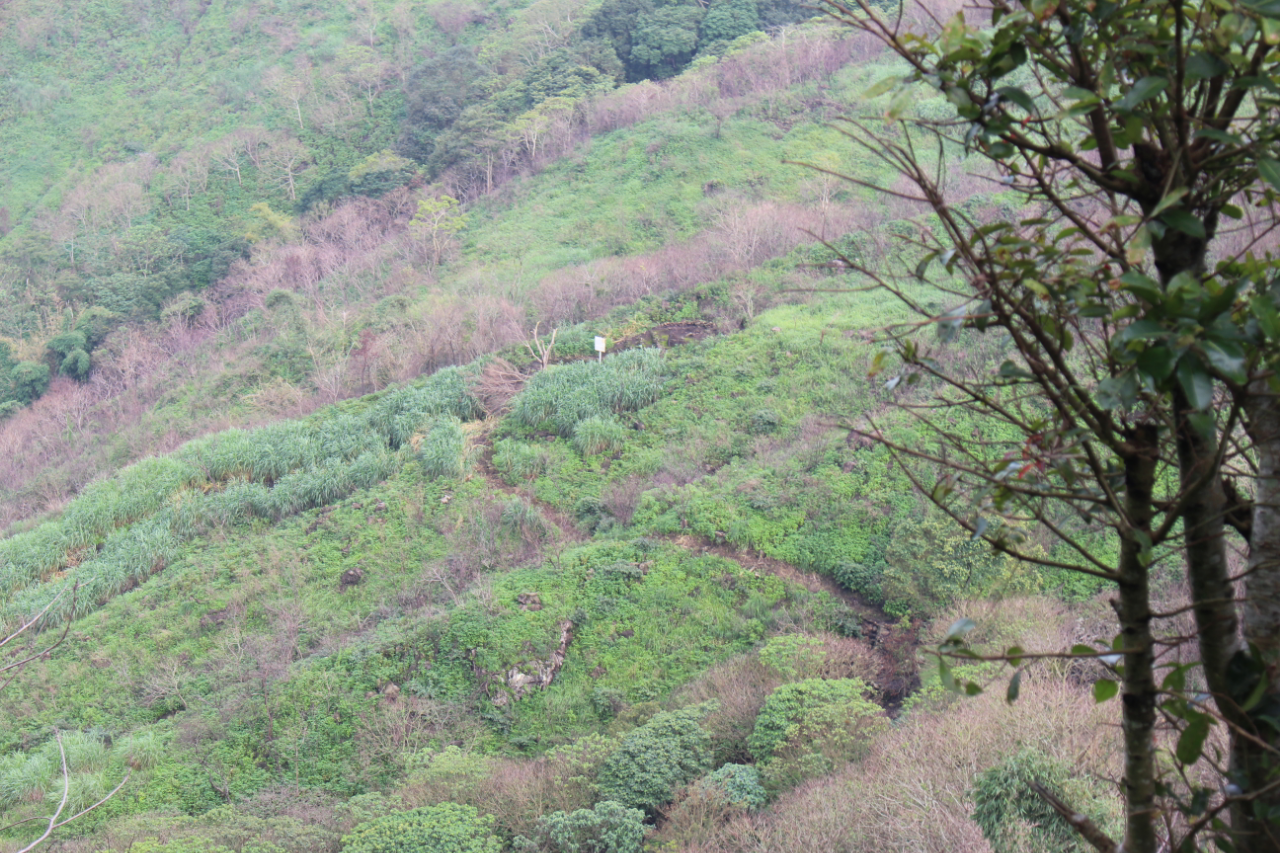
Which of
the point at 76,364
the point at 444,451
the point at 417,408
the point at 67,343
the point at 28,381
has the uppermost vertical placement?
the point at 417,408

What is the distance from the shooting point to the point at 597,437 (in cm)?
1405

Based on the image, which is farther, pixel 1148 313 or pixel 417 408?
pixel 417 408

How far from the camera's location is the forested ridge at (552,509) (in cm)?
624

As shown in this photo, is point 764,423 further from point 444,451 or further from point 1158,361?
point 1158,361

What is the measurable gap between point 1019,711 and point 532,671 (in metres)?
5.64

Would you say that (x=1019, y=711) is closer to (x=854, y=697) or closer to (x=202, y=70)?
(x=854, y=697)

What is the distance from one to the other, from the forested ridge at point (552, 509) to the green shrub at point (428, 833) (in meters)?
0.04

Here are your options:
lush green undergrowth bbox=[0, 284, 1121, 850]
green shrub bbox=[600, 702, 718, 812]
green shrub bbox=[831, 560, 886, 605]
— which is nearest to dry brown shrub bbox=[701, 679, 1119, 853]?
lush green undergrowth bbox=[0, 284, 1121, 850]

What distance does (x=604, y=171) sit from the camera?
26250 millimetres

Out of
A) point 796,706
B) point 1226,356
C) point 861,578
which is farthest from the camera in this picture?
point 861,578

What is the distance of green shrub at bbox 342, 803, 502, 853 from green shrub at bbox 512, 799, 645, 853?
1.03 feet

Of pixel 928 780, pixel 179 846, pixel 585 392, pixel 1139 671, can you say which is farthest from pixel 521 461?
pixel 1139 671

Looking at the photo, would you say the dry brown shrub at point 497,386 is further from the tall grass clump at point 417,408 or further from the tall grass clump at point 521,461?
the tall grass clump at point 521,461

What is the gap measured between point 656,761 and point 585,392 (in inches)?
336
